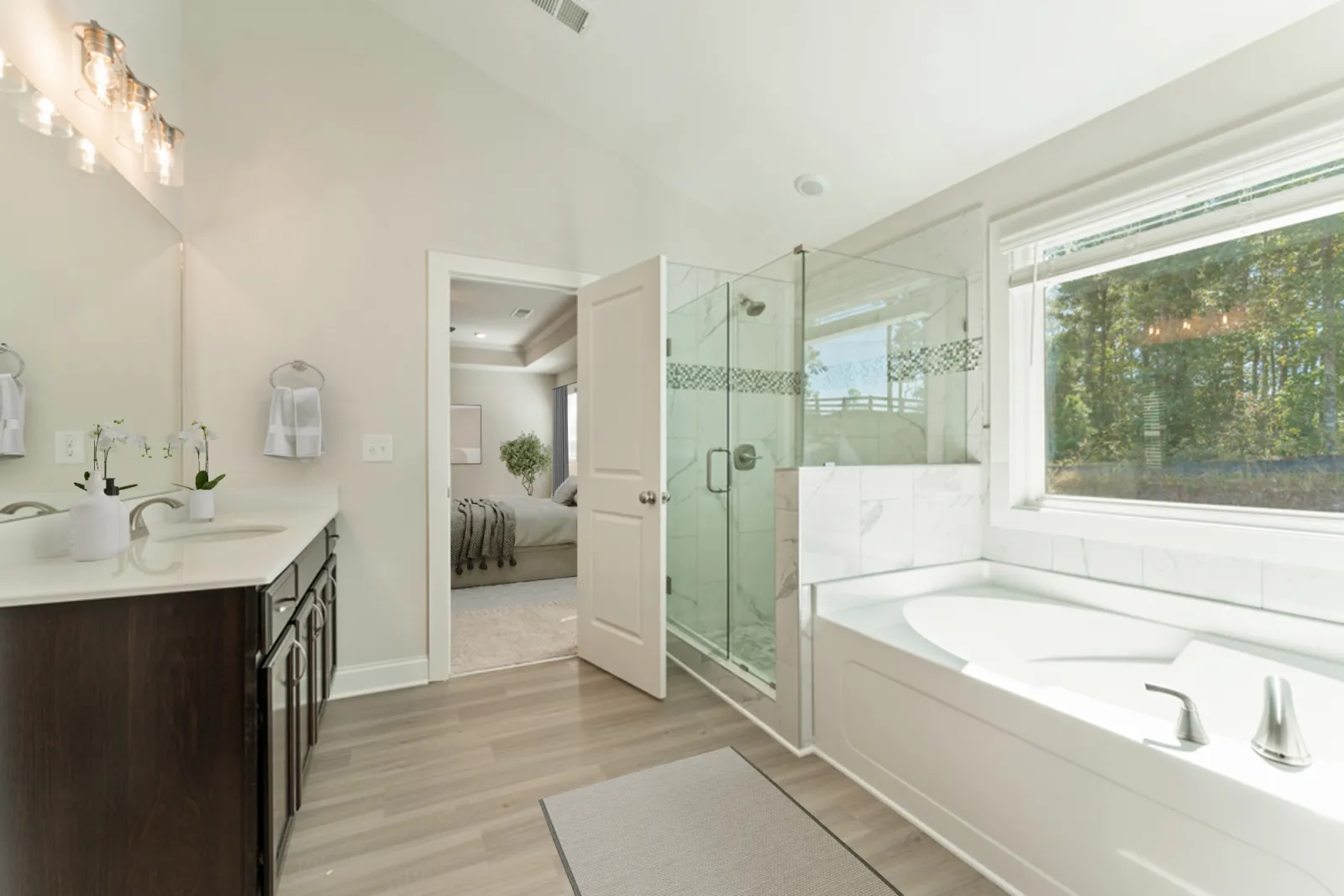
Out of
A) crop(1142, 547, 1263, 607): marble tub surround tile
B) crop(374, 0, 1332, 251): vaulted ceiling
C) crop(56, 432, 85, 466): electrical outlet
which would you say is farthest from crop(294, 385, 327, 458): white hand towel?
crop(1142, 547, 1263, 607): marble tub surround tile

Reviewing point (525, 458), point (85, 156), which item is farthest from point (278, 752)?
point (525, 458)

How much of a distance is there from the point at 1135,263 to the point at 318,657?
3.31m

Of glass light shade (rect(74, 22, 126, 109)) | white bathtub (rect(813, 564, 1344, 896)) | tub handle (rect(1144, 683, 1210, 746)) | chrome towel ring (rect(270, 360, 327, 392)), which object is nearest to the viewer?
white bathtub (rect(813, 564, 1344, 896))

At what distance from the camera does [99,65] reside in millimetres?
1780

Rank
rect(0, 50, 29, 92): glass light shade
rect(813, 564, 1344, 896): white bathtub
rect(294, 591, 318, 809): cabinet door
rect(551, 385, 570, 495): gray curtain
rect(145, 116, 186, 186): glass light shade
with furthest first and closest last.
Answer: rect(551, 385, 570, 495): gray curtain
rect(145, 116, 186, 186): glass light shade
rect(294, 591, 318, 809): cabinet door
rect(0, 50, 29, 92): glass light shade
rect(813, 564, 1344, 896): white bathtub

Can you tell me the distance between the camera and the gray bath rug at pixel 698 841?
1.48 meters

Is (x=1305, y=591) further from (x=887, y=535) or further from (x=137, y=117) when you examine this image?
(x=137, y=117)

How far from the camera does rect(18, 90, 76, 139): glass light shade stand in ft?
4.79

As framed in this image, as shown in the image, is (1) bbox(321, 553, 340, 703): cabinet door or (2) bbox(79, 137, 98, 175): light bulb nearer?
(2) bbox(79, 137, 98, 175): light bulb

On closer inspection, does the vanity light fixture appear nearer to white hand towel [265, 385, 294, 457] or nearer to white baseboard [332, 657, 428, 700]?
white hand towel [265, 385, 294, 457]

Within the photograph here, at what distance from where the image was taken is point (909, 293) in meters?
2.65

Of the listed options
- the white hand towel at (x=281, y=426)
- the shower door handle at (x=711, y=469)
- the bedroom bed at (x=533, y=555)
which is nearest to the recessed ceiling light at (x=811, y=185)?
the shower door handle at (x=711, y=469)

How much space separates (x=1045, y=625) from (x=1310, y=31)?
2.02 meters

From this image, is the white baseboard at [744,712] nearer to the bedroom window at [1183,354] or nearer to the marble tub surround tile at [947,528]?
the marble tub surround tile at [947,528]
